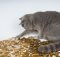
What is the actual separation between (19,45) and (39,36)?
0.93ft

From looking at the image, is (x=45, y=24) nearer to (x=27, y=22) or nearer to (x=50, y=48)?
(x=27, y=22)

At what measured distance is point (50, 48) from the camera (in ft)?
8.11

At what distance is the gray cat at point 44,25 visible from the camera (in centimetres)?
267

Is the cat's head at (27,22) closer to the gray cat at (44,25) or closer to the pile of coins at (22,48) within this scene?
the gray cat at (44,25)

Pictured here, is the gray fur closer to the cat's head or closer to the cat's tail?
the cat's head

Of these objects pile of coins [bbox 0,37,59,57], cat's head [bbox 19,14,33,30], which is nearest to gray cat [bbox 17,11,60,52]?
cat's head [bbox 19,14,33,30]

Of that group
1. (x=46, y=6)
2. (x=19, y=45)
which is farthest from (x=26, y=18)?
(x=46, y=6)

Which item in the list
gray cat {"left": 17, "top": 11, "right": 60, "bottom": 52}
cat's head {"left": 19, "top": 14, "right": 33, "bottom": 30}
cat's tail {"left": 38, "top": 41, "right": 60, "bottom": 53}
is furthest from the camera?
cat's head {"left": 19, "top": 14, "right": 33, "bottom": 30}

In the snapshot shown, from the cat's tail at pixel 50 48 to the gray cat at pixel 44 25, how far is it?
0.23ft

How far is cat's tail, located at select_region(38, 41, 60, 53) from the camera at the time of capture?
2451 mm

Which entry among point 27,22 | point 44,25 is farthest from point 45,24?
point 27,22

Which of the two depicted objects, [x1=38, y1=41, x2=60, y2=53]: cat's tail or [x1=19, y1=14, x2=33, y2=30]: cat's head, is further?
[x1=19, y1=14, x2=33, y2=30]: cat's head

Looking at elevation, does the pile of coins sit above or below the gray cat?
below

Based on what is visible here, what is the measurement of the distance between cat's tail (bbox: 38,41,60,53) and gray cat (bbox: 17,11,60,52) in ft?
0.23
